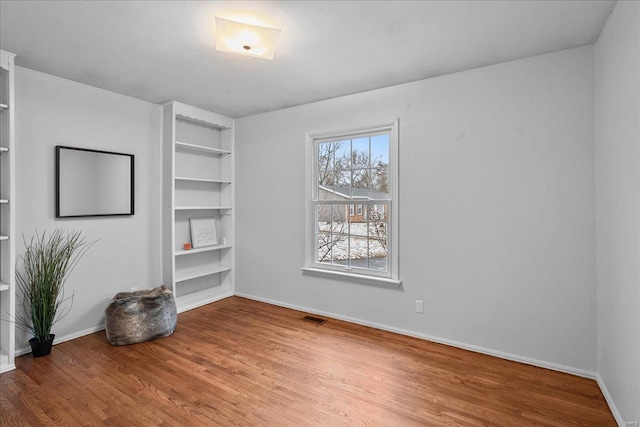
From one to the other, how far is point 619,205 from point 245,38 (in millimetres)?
2580

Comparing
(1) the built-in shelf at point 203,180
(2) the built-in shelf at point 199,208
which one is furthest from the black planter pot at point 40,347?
(1) the built-in shelf at point 203,180

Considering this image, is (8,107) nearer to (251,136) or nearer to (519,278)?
(251,136)

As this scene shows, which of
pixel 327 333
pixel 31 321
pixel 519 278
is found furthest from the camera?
pixel 327 333

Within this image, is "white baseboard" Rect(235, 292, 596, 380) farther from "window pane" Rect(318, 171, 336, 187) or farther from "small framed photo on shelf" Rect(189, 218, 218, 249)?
"window pane" Rect(318, 171, 336, 187)

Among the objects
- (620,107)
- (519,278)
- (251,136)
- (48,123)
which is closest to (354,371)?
(519,278)

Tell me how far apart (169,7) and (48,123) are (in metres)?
1.94

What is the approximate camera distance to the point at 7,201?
2.59 meters

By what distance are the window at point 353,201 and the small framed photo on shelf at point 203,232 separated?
1.43 metres

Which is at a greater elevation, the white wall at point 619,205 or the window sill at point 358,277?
the white wall at point 619,205

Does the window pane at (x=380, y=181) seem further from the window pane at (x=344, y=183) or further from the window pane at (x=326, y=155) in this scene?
the window pane at (x=326, y=155)

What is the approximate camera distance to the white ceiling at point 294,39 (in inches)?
81.7

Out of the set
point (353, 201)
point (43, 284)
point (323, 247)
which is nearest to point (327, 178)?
point (353, 201)

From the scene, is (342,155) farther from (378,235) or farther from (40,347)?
(40,347)

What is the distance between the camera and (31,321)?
300 cm
